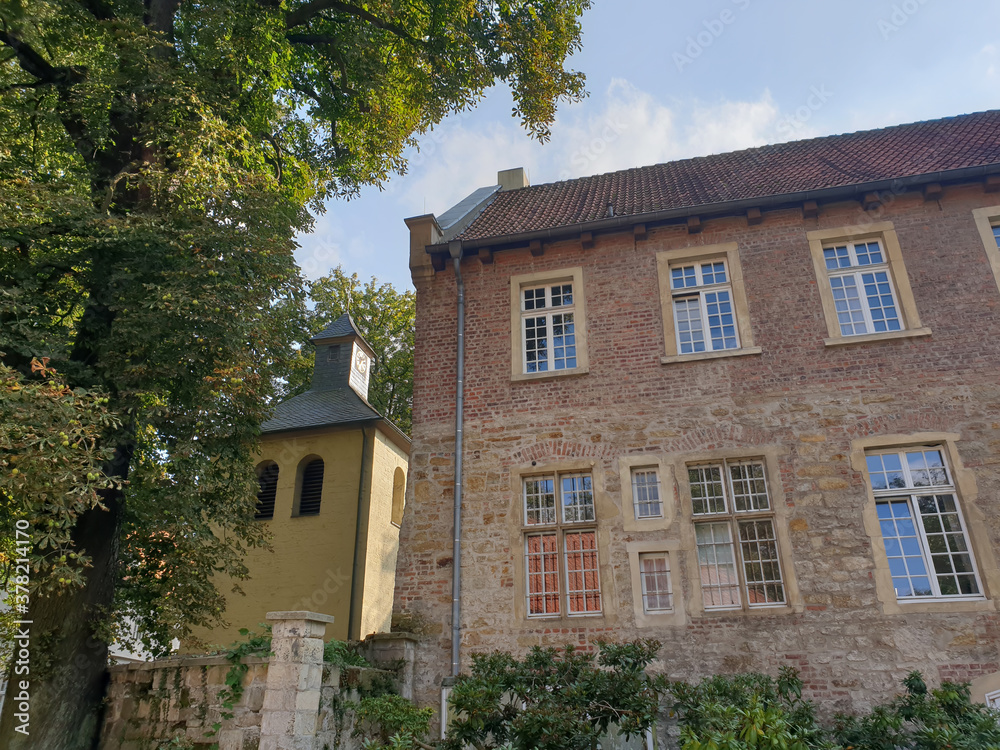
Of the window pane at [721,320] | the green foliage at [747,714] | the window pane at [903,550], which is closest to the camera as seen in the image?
the green foliage at [747,714]

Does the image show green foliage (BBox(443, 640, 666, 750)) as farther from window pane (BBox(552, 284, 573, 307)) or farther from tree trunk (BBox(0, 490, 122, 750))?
window pane (BBox(552, 284, 573, 307))

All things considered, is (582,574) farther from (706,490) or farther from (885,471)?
(885,471)

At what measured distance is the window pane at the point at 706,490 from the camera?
1012cm

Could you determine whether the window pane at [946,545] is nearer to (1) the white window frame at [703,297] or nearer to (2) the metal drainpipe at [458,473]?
(1) the white window frame at [703,297]

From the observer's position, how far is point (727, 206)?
37.6ft

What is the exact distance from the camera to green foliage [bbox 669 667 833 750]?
507 centimetres

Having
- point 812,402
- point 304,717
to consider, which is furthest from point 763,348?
point 304,717

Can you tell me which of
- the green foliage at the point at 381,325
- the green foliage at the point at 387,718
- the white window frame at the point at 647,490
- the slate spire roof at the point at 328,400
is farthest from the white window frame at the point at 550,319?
the green foliage at the point at 381,325

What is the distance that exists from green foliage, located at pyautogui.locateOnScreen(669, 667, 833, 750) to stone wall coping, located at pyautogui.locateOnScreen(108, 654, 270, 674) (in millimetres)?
4893

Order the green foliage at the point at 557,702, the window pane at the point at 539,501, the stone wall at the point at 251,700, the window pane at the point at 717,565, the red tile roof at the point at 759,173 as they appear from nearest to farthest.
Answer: the green foliage at the point at 557,702 → the stone wall at the point at 251,700 → the window pane at the point at 717,565 → the window pane at the point at 539,501 → the red tile roof at the point at 759,173

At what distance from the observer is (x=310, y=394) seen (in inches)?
699

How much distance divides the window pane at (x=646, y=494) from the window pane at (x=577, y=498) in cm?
64

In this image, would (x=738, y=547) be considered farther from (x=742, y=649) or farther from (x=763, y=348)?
(x=763, y=348)

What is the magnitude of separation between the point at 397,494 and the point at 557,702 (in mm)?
9454
